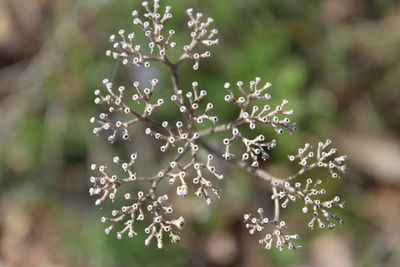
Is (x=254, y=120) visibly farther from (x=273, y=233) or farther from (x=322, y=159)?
(x=273, y=233)

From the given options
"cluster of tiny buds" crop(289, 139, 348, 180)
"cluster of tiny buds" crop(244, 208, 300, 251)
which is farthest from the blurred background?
"cluster of tiny buds" crop(244, 208, 300, 251)

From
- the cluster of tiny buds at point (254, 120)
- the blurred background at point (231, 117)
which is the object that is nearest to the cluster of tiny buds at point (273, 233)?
the cluster of tiny buds at point (254, 120)

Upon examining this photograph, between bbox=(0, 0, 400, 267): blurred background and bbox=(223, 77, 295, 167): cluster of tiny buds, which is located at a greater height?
bbox=(0, 0, 400, 267): blurred background

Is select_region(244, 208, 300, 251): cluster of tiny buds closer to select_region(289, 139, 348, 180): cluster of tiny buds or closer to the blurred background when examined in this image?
select_region(289, 139, 348, 180): cluster of tiny buds

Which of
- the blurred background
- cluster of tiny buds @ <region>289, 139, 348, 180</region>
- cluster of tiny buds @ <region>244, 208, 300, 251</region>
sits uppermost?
the blurred background

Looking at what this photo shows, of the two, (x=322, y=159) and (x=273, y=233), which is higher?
(x=322, y=159)

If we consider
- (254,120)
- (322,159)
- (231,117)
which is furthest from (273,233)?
(231,117)

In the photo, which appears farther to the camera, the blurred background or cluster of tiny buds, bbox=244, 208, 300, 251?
the blurred background

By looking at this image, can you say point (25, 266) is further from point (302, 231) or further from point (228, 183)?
point (302, 231)

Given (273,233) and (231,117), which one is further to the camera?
(231,117)
